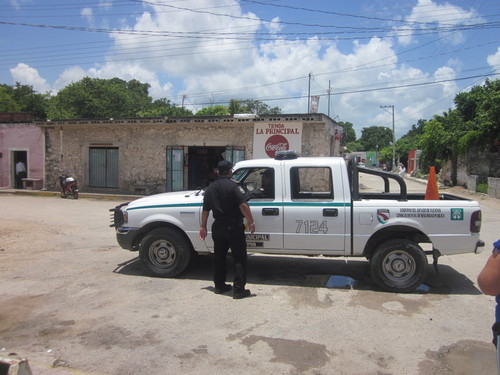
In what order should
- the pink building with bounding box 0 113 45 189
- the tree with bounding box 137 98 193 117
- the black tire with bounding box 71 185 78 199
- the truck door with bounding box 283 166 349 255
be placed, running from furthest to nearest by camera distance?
the tree with bounding box 137 98 193 117 → the pink building with bounding box 0 113 45 189 → the black tire with bounding box 71 185 78 199 → the truck door with bounding box 283 166 349 255

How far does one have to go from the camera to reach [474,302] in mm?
5266

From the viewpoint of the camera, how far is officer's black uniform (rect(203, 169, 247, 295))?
5.23 metres

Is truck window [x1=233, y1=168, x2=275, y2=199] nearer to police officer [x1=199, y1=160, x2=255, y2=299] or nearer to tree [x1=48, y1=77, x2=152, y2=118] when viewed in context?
police officer [x1=199, y1=160, x2=255, y2=299]

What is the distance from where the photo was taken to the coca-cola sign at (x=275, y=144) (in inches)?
685

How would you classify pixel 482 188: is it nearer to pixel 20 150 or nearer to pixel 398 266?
pixel 398 266

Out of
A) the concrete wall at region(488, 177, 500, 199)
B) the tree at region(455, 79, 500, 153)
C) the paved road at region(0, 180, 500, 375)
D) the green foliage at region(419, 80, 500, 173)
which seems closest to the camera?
the paved road at region(0, 180, 500, 375)

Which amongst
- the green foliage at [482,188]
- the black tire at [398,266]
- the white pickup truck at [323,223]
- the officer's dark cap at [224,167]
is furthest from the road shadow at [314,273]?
the green foliage at [482,188]

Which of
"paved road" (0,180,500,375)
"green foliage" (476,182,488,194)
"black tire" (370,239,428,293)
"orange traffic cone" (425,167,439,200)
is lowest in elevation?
"paved road" (0,180,500,375)

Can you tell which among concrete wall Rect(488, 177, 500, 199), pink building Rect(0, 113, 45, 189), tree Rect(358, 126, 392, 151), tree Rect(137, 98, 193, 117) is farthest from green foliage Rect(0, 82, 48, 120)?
tree Rect(358, 126, 392, 151)

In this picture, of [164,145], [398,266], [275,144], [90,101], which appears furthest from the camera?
[90,101]

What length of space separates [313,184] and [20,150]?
21560mm

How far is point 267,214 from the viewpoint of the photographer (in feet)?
18.7

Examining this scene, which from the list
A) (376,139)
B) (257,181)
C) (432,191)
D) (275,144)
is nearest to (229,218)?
(257,181)

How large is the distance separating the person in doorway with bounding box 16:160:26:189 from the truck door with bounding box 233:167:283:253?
21.0 meters
